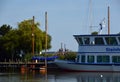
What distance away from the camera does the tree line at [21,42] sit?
99.4m

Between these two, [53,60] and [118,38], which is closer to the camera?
[118,38]

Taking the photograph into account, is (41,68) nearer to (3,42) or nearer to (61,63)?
(61,63)

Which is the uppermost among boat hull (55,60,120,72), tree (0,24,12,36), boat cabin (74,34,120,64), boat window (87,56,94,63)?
tree (0,24,12,36)

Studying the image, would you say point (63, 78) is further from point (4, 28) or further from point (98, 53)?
point (4, 28)

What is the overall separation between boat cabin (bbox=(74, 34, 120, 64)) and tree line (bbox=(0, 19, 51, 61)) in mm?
24306

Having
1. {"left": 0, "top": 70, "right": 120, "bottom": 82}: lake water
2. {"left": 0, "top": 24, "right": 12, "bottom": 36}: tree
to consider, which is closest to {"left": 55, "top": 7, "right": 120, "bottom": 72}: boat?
{"left": 0, "top": 70, "right": 120, "bottom": 82}: lake water

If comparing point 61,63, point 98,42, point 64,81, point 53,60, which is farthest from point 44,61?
point 64,81

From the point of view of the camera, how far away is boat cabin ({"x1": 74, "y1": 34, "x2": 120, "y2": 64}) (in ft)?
245

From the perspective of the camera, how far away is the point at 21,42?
100688mm

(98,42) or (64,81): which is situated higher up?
(98,42)

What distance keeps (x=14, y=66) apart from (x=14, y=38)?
14958mm

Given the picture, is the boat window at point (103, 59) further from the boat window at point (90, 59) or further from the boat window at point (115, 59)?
the boat window at point (90, 59)

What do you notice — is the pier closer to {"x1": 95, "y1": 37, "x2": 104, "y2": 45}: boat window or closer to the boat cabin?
the boat cabin

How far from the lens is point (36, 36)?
101 m
